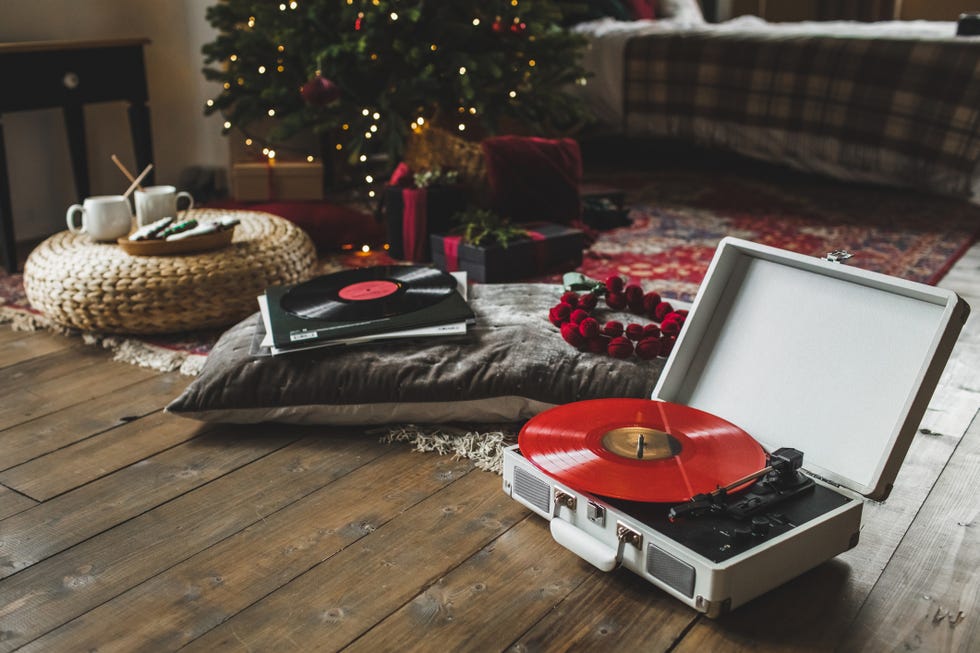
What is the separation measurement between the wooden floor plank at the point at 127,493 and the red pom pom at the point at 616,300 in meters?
0.61

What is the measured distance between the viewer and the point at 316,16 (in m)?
2.92

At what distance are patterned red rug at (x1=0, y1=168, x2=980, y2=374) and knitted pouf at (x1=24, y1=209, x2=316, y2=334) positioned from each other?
6cm

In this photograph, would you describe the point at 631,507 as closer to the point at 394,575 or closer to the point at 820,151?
the point at 394,575

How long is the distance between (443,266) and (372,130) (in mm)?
701

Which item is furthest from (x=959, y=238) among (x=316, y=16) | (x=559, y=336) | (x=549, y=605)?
(x=549, y=605)

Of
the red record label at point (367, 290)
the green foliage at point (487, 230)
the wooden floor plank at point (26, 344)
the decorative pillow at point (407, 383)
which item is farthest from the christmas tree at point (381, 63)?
the decorative pillow at point (407, 383)

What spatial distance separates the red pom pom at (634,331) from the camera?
1599 mm

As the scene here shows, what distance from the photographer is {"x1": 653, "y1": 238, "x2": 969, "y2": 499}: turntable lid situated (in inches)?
44.6

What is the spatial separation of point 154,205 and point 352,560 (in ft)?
4.17

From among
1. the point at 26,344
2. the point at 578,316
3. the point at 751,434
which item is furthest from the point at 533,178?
the point at 751,434

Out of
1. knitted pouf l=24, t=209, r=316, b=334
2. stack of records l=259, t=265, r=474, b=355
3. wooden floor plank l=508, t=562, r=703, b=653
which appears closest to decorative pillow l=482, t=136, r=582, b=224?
knitted pouf l=24, t=209, r=316, b=334

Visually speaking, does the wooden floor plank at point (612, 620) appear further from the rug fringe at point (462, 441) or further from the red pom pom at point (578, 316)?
the red pom pom at point (578, 316)

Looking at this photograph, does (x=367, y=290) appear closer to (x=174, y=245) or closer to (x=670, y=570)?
(x=174, y=245)

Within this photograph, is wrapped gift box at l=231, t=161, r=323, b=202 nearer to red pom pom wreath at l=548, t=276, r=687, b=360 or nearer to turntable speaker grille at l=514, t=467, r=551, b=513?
red pom pom wreath at l=548, t=276, r=687, b=360
